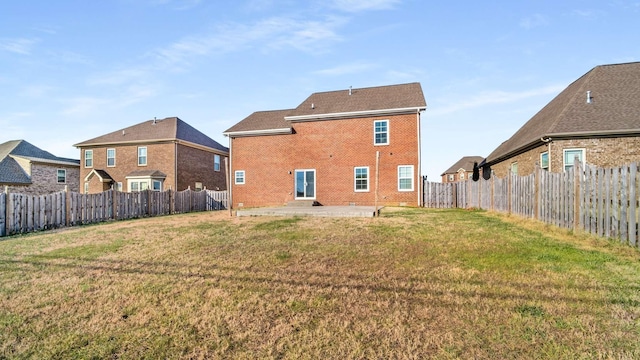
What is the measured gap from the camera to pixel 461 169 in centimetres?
6588

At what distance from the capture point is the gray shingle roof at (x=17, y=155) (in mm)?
29344

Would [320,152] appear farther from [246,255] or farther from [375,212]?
[246,255]

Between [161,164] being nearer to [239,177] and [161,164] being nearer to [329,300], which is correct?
[239,177]

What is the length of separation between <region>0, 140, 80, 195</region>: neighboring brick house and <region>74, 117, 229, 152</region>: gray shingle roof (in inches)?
230

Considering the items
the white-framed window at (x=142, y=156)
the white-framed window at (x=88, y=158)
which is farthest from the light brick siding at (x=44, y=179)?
the white-framed window at (x=142, y=156)

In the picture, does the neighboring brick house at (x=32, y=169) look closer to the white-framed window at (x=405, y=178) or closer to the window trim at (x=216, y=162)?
the window trim at (x=216, y=162)

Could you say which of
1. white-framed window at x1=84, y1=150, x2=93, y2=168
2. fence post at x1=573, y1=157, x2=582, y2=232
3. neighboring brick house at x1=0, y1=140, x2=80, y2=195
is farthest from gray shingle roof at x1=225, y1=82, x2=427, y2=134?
neighboring brick house at x1=0, y1=140, x2=80, y2=195

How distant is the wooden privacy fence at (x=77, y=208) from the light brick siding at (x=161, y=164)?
6202 millimetres

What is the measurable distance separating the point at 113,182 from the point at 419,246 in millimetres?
30533

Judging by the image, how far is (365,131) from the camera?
2053cm

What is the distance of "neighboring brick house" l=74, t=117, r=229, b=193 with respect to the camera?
27.5 m

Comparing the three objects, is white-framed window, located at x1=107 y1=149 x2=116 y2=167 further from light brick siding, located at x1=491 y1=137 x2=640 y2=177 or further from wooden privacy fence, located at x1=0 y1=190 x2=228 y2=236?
light brick siding, located at x1=491 y1=137 x2=640 y2=177

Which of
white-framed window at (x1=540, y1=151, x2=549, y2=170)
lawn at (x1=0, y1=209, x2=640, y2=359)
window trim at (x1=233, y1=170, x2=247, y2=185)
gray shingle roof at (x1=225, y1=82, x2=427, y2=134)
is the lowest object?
lawn at (x1=0, y1=209, x2=640, y2=359)

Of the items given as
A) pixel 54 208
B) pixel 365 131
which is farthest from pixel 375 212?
pixel 54 208
